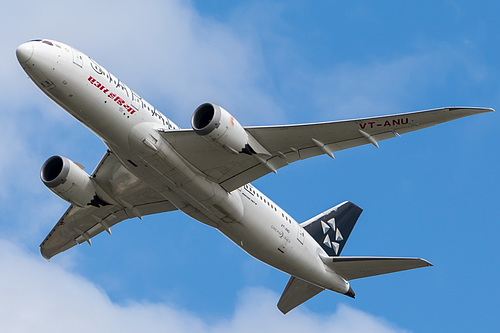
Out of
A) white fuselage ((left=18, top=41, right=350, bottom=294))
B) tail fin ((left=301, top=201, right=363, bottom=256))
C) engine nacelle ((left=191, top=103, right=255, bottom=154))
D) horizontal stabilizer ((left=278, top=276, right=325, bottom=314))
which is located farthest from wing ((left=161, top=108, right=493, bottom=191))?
horizontal stabilizer ((left=278, top=276, right=325, bottom=314))

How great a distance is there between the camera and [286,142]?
2953 centimetres

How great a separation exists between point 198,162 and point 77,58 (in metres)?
6.05

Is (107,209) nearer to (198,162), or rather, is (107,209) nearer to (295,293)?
(198,162)

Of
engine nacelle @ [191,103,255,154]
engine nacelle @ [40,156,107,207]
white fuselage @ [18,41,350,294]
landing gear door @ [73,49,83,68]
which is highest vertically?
engine nacelle @ [191,103,255,154]

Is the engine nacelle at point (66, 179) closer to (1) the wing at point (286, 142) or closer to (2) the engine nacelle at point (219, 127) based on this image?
(1) the wing at point (286, 142)

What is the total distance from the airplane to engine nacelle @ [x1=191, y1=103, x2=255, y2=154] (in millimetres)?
37

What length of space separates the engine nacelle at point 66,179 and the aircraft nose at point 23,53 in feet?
22.1

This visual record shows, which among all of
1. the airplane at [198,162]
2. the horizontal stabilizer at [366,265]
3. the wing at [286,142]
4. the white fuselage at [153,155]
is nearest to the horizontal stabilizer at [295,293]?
the airplane at [198,162]

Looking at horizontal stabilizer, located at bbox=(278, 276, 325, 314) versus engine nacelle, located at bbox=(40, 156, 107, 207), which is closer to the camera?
engine nacelle, located at bbox=(40, 156, 107, 207)

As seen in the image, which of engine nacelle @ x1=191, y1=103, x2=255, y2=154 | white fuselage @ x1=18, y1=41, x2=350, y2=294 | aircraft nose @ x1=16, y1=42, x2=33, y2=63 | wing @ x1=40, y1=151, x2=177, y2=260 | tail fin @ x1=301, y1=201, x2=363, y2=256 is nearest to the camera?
aircraft nose @ x1=16, y1=42, x2=33, y2=63

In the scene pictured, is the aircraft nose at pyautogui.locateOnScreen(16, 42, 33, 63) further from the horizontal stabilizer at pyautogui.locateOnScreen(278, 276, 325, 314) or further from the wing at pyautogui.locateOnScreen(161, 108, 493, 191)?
the horizontal stabilizer at pyautogui.locateOnScreen(278, 276, 325, 314)

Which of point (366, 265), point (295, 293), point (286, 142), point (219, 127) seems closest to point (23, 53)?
point (219, 127)

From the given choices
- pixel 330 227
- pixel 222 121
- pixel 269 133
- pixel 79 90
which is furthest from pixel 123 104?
pixel 330 227

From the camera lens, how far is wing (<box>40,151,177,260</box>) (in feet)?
109
